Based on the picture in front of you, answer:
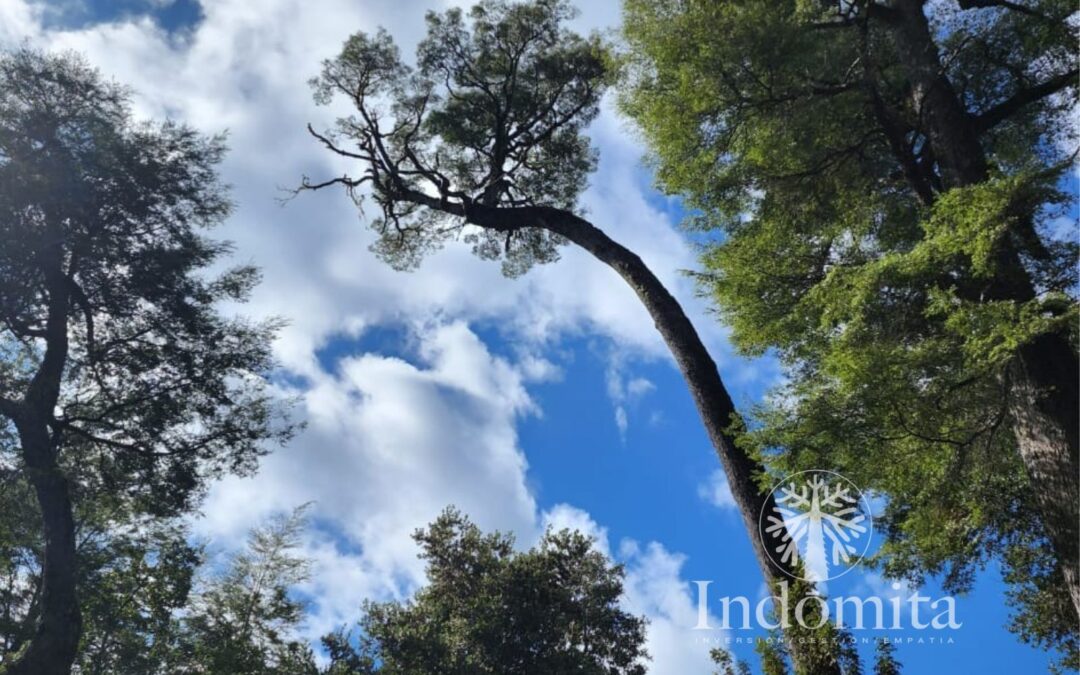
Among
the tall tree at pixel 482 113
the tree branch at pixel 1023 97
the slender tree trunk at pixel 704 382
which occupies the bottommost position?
the slender tree trunk at pixel 704 382

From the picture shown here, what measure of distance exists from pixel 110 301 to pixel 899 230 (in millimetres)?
13375

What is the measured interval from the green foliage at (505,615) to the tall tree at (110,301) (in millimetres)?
12973

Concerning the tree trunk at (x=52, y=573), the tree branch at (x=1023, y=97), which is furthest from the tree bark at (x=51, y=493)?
the tree branch at (x=1023, y=97)

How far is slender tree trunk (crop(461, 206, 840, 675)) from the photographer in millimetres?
6363

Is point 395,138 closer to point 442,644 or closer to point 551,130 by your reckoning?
point 551,130

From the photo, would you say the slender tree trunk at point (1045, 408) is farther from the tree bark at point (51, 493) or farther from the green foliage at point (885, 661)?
the tree bark at point (51, 493)

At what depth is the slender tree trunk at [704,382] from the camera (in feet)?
20.9

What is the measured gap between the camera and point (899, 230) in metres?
8.15

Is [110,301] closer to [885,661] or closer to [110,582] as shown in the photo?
[110,582]

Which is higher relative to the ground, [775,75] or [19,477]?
[775,75]

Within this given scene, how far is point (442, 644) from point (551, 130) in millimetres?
19138

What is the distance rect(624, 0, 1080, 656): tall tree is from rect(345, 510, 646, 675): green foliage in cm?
1948

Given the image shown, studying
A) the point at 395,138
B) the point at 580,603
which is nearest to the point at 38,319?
the point at 395,138

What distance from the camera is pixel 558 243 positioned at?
15.2m
